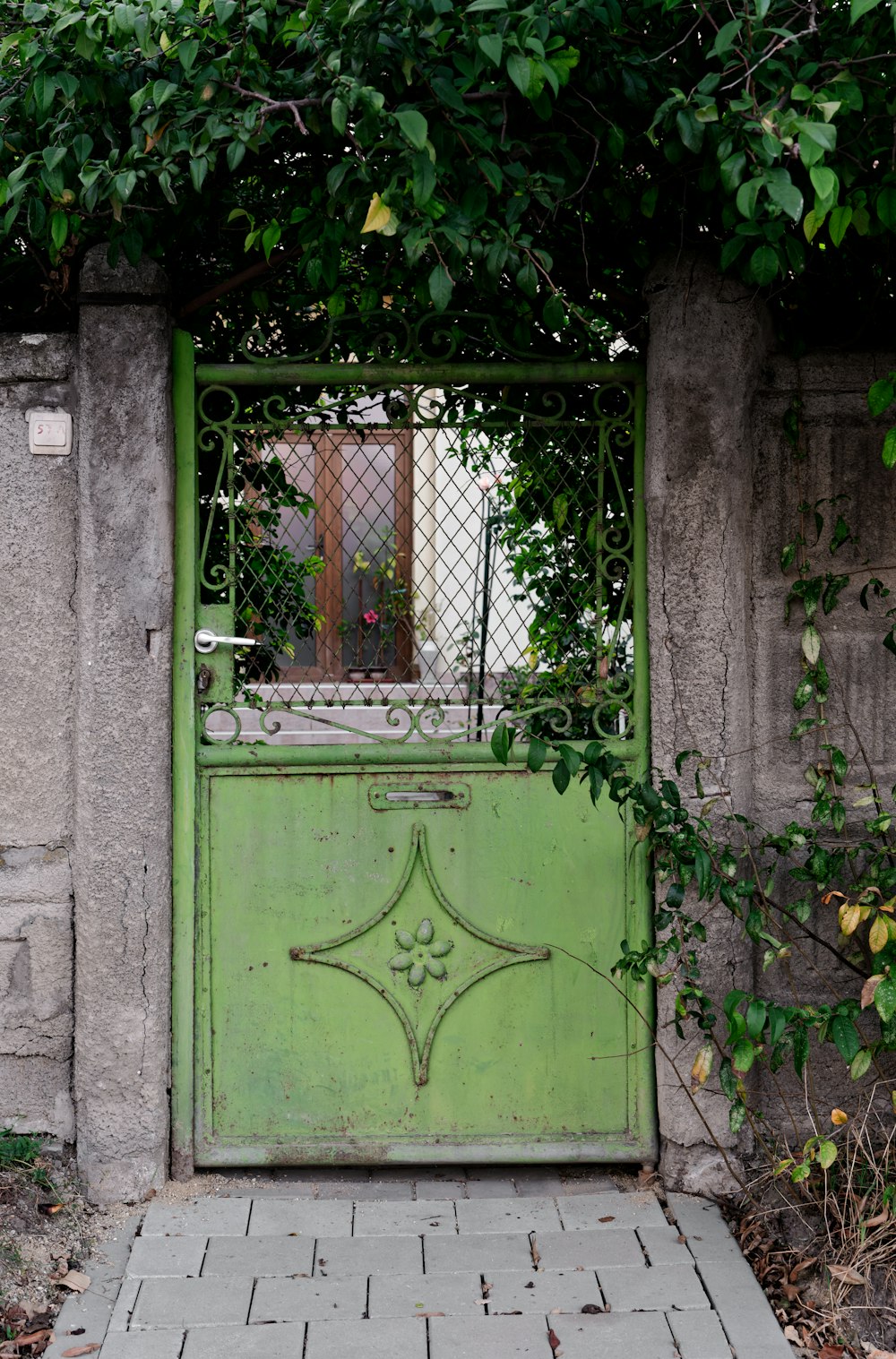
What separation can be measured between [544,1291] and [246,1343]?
73 centimetres

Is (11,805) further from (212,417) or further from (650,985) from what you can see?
(650,985)

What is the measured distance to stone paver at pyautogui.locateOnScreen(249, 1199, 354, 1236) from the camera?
3379 millimetres

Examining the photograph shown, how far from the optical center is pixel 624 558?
11.9 feet

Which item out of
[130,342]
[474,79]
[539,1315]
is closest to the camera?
[474,79]

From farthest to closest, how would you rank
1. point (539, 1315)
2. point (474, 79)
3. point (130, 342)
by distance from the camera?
point (130, 342) → point (539, 1315) → point (474, 79)

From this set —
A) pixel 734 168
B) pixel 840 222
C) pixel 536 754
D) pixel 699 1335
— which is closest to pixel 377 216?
pixel 734 168

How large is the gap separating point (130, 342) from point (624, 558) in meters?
1.49

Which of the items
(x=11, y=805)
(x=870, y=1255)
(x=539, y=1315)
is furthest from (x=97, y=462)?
(x=870, y=1255)

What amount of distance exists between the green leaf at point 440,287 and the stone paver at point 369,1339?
2367 millimetres

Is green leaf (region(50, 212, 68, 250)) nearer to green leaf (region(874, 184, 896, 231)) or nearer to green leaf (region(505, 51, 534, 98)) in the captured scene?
green leaf (region(505, 51, 534, 98))

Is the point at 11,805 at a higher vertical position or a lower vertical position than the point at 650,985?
higher

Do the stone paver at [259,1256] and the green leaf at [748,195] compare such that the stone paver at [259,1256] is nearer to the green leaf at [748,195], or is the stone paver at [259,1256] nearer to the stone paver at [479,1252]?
the stone paver at [479,1252]

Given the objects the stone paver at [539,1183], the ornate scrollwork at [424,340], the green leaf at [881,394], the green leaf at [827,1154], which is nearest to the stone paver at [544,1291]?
the stone paver at [539,1183]

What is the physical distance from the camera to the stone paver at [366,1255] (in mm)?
3195
